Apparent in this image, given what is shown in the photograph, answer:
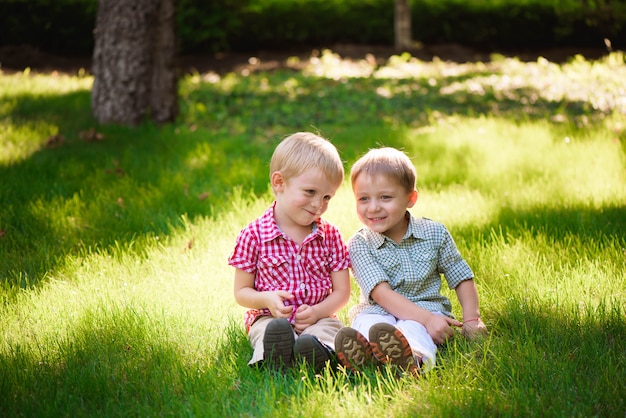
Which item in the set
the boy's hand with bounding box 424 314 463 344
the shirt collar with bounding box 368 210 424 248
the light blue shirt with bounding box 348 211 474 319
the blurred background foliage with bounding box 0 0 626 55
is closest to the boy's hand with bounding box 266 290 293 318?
the light blue shirt with bounding box 348 211 474 319

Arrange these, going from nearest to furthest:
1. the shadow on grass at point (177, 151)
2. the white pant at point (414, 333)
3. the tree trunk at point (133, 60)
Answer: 1. the white pant at point (414, 333)
2. the shadow on grass at point (177, 151)
3. the tree trunk at point (133, 60)

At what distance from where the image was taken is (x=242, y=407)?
241cm

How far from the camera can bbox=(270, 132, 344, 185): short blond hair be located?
289 cm

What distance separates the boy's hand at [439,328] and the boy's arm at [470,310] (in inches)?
3.6

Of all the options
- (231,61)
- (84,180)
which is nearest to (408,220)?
(84,180)

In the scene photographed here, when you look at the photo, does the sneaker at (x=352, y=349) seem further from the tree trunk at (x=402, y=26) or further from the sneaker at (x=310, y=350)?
the tree trunk at (x=402, y=26)

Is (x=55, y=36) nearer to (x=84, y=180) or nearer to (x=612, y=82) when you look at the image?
(x=84, y=180)

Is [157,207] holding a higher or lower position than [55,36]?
lower

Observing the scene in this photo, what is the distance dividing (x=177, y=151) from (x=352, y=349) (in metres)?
4.20

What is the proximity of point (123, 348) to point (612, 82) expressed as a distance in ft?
27.7

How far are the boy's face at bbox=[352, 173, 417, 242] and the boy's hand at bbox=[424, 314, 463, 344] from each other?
0.46 metres

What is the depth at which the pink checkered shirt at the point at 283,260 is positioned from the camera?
9.77 ft

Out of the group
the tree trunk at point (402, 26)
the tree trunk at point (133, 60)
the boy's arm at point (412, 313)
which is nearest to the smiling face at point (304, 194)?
the boy's arm at point (412, 313)

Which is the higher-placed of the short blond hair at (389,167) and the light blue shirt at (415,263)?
the short blond hair at (389,167)
